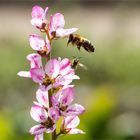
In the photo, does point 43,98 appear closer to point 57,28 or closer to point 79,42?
point 57,28

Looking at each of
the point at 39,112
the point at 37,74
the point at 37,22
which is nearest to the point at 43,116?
the point at 39,112

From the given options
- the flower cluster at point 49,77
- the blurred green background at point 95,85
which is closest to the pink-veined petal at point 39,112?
the flower cluster at point 49,77

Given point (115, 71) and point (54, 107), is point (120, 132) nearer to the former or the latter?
point (115, 71)

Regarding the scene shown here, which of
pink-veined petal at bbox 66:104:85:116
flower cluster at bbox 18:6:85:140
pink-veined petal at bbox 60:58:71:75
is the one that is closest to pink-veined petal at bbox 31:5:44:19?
flower cluster at bbox 18:6:85:140

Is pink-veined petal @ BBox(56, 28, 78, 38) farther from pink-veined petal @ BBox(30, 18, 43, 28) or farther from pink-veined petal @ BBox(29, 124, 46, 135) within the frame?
pink-veined petal @ BBox(29, 124, 46, 135)

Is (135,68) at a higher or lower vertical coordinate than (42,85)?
higher

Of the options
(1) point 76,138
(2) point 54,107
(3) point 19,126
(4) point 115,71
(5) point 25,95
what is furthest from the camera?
(4) point 115,71

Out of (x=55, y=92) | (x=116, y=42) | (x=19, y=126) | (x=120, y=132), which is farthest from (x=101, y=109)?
(x=55, y=92)
